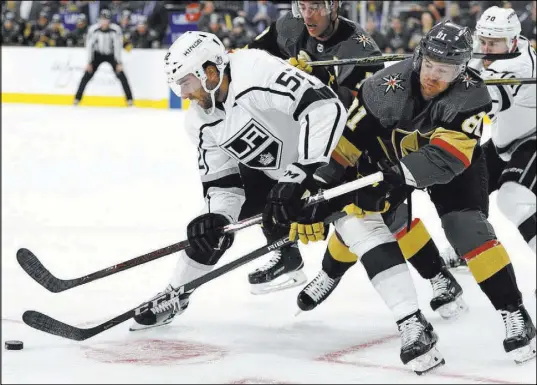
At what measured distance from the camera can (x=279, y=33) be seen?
4.22m

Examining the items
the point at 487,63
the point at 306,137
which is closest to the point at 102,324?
the point at 306,137

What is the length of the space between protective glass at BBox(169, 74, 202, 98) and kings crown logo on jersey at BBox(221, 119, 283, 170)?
0.74 feet

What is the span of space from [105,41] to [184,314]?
26.4ft

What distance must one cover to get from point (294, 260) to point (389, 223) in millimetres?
825

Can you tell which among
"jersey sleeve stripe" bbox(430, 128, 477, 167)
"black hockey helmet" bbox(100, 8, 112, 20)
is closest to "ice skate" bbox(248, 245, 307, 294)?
"jersey sleeve stripe" bbox(430, 128, 477, 167)

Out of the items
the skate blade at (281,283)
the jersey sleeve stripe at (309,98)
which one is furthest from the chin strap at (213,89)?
the skate blade at (281,283)

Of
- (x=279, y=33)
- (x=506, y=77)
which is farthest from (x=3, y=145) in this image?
(x=506, y=77)

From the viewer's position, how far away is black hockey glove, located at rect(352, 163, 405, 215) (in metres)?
3.14

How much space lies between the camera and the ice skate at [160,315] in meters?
3.64

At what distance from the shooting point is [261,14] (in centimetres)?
1148

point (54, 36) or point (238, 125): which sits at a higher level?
point (238, 125)

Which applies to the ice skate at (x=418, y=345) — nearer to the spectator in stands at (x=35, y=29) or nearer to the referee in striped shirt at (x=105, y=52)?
the referee in striped shirt at (x=105, y=52)

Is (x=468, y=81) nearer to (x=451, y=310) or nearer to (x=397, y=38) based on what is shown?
(x=451, y=310)

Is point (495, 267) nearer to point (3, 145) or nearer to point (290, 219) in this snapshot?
point (290, 219)
